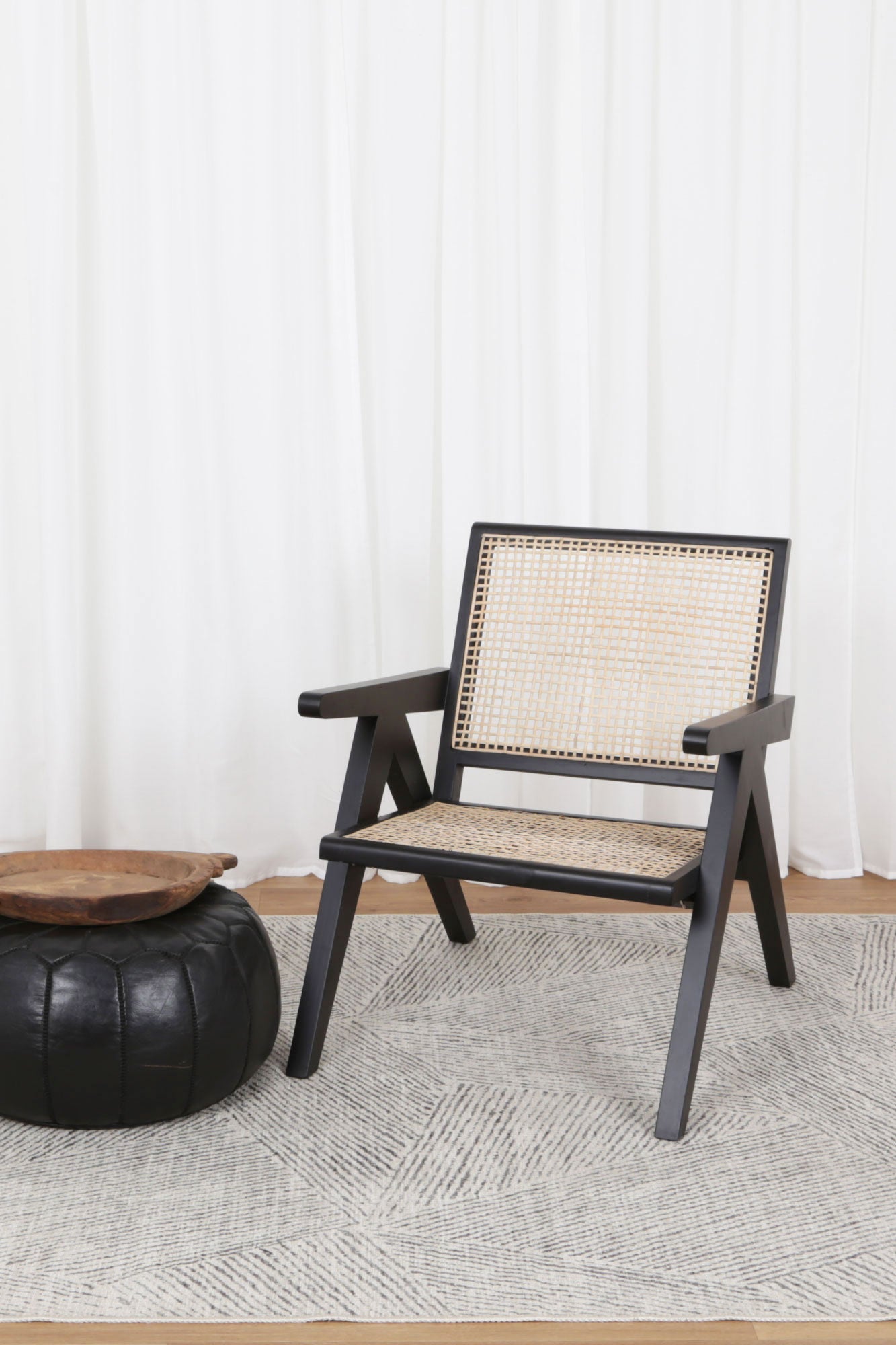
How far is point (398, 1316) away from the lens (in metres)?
1.25

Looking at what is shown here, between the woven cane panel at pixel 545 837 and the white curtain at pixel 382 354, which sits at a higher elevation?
the white curtain at pixel 382 354

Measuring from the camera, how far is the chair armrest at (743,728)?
1535mm

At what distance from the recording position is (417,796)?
82.0 inches

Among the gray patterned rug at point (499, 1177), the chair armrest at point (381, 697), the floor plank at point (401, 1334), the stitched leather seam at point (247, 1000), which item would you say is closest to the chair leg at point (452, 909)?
the gray patterned rug at point (499, 1177)

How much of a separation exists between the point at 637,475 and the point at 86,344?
1225 millimetres

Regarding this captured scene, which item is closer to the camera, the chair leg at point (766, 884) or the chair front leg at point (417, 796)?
the chair leg at point (766, 884)

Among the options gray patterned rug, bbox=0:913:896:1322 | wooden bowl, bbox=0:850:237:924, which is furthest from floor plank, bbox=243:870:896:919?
wooden bowl, bbox=0:850:237:924

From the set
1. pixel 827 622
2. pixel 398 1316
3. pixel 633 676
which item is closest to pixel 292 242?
pixel 633 676

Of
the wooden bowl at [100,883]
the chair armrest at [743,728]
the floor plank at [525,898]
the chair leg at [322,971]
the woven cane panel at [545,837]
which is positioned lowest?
the floor plank at [525,898]

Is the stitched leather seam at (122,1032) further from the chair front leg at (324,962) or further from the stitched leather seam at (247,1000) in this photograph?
the chair front leg at (324,962)

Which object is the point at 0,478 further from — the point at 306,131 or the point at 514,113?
the point at 514,113

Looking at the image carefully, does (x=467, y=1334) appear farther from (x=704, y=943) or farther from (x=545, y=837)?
(x=545, y=837)

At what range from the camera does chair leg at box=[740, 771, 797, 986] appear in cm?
189

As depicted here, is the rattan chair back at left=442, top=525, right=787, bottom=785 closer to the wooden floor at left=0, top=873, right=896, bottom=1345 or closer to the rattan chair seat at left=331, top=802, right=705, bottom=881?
the rattan chair seat at left=331, top=802, right=705, bottom=881
